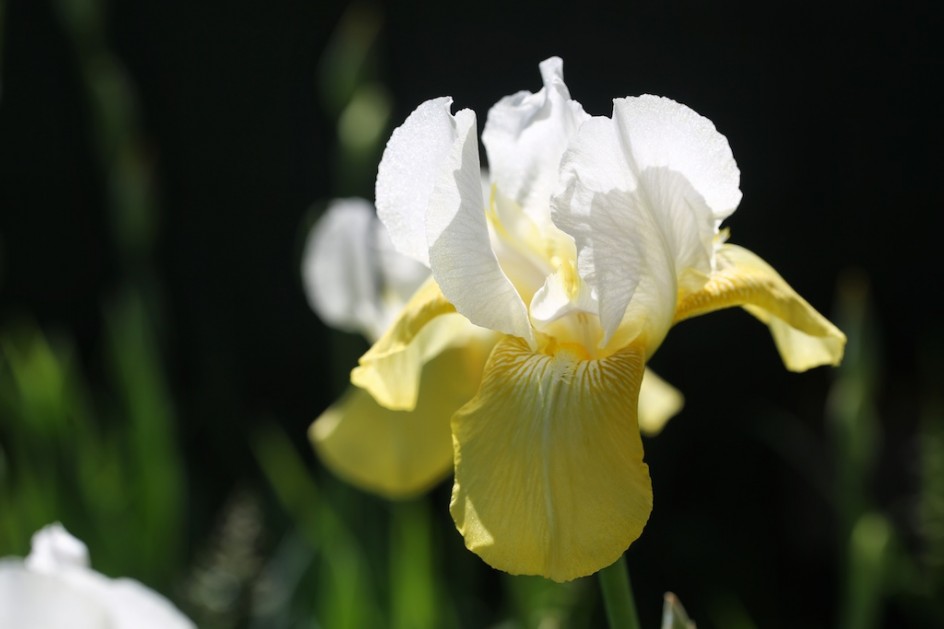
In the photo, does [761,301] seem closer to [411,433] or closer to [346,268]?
[411,433]

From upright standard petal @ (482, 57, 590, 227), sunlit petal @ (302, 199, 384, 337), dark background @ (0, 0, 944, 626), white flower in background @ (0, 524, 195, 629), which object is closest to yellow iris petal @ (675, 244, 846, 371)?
upright standard petal @ (482, 57, 590, 227)

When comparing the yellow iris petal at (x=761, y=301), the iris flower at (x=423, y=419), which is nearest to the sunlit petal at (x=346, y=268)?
the iris flower at (x=423, y=419)

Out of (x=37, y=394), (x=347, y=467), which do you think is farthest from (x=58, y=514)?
(x=347, y=467)

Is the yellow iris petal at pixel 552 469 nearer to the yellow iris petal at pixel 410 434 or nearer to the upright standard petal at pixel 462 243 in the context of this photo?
the upright standard petal at pixel 462 243

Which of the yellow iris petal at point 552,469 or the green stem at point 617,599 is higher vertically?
the yellow iris petal at point 552,469

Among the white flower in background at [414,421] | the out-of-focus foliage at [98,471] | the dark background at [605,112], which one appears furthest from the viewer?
the dark background at [605,112]

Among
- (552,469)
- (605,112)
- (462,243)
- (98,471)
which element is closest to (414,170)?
(462,243)

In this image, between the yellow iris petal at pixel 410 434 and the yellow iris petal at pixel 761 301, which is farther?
the yellow iris petal at pixel 410 434
